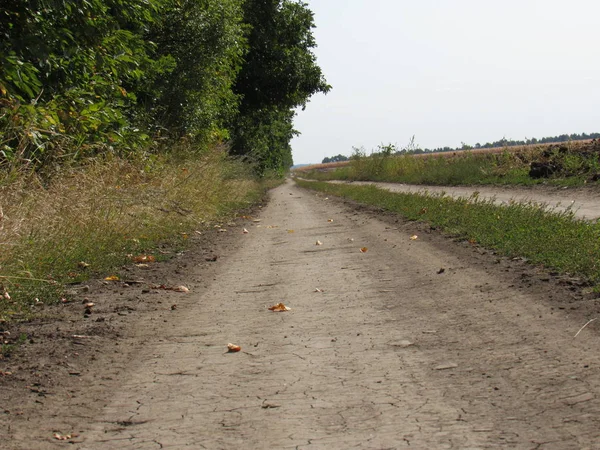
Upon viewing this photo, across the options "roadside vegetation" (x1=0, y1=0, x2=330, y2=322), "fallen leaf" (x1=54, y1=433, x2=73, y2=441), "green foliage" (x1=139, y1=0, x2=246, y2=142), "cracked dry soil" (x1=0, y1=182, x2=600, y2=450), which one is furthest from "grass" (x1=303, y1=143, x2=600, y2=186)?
"fallen leaf" (x1=54, y1=433, x2=73, y2=441)

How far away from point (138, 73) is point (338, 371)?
27.9 feet

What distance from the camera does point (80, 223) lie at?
31.1 ft

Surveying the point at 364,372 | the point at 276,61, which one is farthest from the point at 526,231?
the point at 276,61

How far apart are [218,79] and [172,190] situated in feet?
A: 22.2

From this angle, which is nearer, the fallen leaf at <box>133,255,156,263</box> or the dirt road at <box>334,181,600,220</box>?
the fallen leaf at <box>133,255,156,263</box>

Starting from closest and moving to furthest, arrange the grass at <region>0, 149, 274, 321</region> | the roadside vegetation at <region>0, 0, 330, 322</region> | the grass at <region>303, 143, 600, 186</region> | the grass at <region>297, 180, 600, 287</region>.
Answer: the grass at <region>0, 149, 274, 321</region>
the grass at <region>297, 180, 600, 287</region>
the roadside vegetation at <region>0, 0, 330, 322</region>
the grass at <region>303, 143, 600, 186</region>

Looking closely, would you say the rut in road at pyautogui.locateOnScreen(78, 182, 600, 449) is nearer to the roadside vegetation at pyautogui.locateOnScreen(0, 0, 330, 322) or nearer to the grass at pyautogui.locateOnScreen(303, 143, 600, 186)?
the roadside vegetation at pyautogui.locateOnScreen(0, 0, 330, 322)

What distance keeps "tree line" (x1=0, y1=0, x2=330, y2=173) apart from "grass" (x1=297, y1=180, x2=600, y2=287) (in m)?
5.51

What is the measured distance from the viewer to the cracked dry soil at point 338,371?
10.7 ft

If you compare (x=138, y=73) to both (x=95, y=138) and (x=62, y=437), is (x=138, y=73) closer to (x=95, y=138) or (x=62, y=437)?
(x=95, y=138)

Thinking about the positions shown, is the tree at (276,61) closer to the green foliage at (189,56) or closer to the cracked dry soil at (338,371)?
the green foliage at (189,56)

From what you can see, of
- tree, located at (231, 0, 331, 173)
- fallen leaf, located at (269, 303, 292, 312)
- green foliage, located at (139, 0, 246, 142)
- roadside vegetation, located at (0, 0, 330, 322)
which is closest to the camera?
fallen leaf, located at (269, 303, 292, 312)

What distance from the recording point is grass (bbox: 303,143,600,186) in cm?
2147

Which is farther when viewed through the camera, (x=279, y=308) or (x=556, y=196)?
(x=556, y=196)
